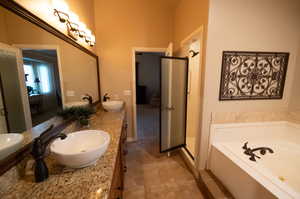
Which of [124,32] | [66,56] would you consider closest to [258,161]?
[66,56]

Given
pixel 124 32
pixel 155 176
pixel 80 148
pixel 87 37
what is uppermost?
pixel 124 32

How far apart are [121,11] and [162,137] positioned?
265 cm

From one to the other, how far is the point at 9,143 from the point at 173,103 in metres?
2.10

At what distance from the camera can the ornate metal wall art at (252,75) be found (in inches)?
66.4

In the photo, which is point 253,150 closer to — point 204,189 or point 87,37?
point 204,189

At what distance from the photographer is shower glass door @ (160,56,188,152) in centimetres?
228

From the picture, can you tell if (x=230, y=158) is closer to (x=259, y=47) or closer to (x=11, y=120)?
(x=259, y=47)

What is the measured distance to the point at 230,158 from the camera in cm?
150

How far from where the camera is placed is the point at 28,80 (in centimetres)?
91

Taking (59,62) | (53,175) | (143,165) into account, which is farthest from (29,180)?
(143,165)

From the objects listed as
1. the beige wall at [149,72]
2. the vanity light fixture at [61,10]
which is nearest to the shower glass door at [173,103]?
the vanity light fixture at [61,10]

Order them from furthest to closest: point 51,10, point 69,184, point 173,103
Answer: point 173,103 → point 51,10 → point 69,184

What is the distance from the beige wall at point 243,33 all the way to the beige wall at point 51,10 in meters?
1.70

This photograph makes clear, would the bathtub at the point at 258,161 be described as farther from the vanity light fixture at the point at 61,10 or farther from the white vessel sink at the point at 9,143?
the vanity light fixture at the point at 61,10
